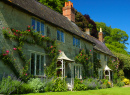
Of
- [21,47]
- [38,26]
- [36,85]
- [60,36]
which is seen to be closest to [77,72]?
[60,36]

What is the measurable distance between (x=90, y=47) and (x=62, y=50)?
6.72 m

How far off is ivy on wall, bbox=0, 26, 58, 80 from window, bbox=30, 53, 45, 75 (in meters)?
0.52

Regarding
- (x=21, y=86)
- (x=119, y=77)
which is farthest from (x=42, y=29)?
(x=119, y=77)

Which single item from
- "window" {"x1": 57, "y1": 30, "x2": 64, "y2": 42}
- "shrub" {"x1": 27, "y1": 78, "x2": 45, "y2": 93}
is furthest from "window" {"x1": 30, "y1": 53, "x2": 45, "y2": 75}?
"window" {"x1": 57, "y1": 30, "x2": 64, "y2": 42}

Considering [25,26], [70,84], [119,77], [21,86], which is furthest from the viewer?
[119,77]

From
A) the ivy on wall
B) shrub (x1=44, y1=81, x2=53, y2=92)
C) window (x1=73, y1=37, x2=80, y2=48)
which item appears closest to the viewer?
the ivy on wall

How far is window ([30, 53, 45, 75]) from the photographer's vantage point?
12.2 meters

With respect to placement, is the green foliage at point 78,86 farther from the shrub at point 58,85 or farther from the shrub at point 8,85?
the shrub at point 8,85

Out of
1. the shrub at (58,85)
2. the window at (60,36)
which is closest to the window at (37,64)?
the shrub at (58,85)

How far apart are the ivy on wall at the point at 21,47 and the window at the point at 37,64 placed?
52 cm

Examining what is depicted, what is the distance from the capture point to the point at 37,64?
12.7m

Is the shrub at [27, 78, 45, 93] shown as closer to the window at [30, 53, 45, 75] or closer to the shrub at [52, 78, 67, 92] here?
the window at [30, 53, 45, 75]

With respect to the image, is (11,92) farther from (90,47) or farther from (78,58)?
(90,47)

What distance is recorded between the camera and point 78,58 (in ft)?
60.3
